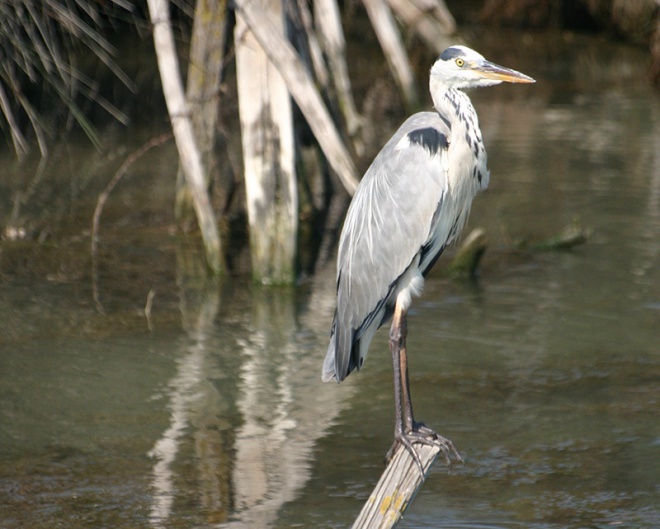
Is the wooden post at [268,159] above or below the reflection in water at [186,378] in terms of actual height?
above

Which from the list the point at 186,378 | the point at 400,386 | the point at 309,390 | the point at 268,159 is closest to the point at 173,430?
the point at 186,378

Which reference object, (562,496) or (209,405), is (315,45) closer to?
(209,405)

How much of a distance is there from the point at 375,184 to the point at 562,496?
5.40 feet

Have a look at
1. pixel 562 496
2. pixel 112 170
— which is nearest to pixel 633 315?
pixel 562 496

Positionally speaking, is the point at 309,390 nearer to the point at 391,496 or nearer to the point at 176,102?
the point at 176,102

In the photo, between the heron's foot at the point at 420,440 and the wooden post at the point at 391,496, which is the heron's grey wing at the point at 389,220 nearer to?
the heron's foot at the point at 420,440

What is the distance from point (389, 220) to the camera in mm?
4625

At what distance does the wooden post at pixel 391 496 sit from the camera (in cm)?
357

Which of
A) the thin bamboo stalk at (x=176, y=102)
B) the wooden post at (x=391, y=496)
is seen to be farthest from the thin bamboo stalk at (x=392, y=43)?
the wooden post at (x=391, y=496)

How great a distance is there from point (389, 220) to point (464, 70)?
0.67 meters

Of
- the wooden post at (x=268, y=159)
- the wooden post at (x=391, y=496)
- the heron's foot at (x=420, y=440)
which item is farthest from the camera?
the wooden post at (x=268, y=159)

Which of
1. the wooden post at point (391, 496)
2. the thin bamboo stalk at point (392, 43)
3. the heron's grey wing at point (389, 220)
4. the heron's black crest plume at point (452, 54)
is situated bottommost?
the wooden post at point (391, 496)

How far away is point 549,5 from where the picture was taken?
21281mm

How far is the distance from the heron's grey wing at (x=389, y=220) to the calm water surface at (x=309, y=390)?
965mm
